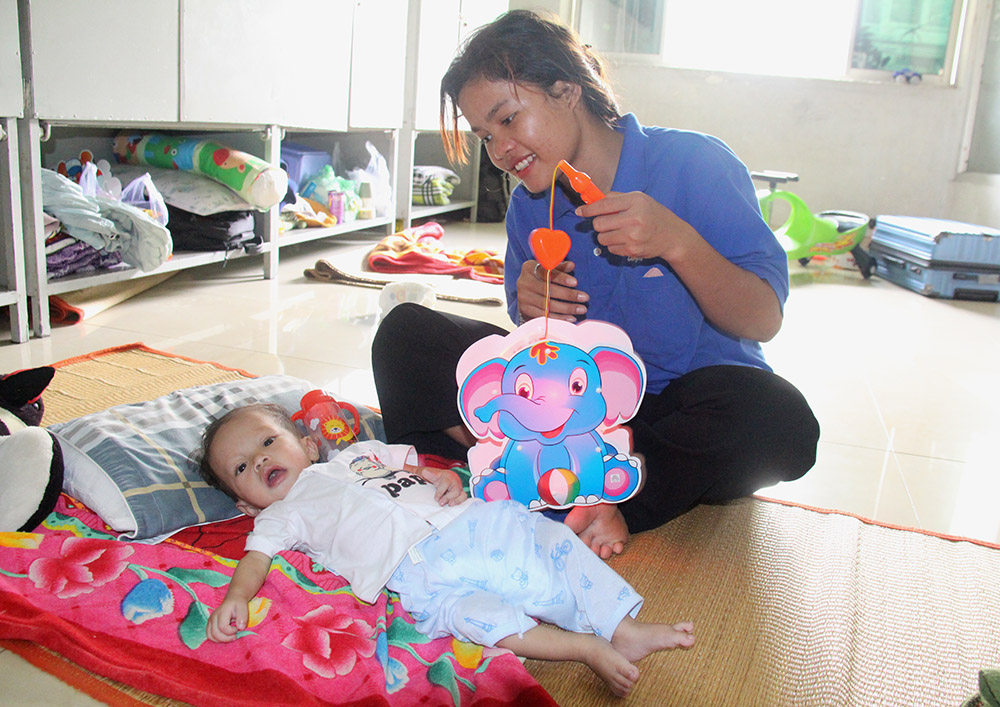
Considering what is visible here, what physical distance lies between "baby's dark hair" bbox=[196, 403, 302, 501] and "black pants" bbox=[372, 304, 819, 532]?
0.65 feet

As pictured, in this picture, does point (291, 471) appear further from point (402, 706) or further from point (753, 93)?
point (753, 93)

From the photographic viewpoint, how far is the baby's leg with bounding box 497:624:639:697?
80 cm

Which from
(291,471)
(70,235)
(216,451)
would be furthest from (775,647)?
(70,235)

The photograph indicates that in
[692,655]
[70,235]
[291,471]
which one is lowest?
[692,655]

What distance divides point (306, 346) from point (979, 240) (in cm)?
279

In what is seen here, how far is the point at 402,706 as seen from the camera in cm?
77

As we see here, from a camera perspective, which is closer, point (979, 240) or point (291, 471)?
point (291, 471)

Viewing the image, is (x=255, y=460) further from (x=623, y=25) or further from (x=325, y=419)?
(x=623, y=25)

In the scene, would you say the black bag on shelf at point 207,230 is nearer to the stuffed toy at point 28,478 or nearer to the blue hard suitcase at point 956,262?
the stuffed toy at point 28,478

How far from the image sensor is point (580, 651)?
824mm

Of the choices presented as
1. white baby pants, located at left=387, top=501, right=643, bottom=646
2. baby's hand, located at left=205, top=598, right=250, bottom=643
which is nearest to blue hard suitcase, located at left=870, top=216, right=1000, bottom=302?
white baby pants, located at left=387, top=501, right=643, bottom=646

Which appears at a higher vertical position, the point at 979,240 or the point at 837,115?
the point at 837,115

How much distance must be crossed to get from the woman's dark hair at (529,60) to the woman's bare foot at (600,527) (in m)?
0.56

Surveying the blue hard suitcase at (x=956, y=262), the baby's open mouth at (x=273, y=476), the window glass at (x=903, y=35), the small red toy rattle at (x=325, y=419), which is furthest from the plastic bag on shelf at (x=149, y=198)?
the window glass at (x=903, y=35)
